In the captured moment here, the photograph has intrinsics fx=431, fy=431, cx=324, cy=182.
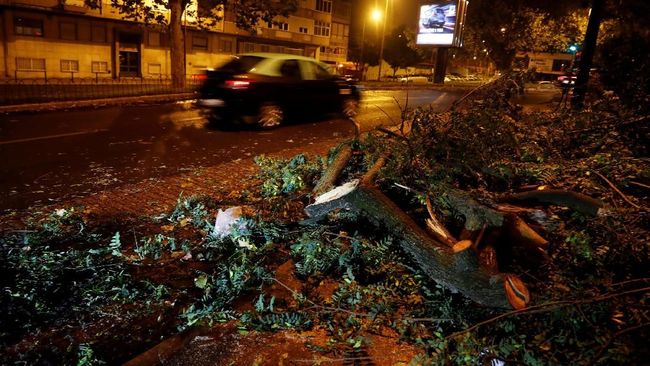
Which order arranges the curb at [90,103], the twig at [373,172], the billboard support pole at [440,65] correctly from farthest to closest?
the billboard support pole at [440,65]
the curb at [90,103]
the twig at [373,172]

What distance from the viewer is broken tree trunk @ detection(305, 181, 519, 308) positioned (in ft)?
10.0

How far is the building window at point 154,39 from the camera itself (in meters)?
28.1

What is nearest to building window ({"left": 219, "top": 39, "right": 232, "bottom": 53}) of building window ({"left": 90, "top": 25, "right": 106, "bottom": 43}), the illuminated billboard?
building window ({"left": 90, "top": 25, "right": 106, "bottom": 43})

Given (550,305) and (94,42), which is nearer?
(550,305)

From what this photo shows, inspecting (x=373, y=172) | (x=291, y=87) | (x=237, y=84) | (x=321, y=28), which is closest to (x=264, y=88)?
(x=237, y=84)

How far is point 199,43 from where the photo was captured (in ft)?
103

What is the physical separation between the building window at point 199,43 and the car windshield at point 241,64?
2260 centimetres

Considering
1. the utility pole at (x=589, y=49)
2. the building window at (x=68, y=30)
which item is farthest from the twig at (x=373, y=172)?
the building window at (x=68, y=30)

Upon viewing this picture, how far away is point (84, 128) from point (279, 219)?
7493 millimetres

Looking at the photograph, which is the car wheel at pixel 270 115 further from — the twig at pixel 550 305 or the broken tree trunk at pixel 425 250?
the twig at pixel 550 305

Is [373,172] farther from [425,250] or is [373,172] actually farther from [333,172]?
[425,250]

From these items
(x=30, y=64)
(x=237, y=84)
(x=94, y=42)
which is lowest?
(x=30, y=64)

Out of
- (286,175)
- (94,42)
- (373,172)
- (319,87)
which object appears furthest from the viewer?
(94,42)

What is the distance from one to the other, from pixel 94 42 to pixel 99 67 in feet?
4.70
